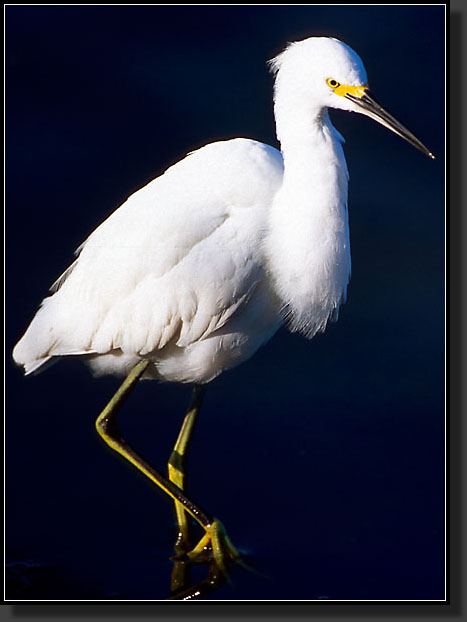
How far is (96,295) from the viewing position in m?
3.02

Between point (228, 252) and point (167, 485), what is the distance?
2.67 ft

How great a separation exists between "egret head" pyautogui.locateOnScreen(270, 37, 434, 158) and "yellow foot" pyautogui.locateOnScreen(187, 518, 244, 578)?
136 cm

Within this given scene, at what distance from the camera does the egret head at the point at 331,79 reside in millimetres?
2594

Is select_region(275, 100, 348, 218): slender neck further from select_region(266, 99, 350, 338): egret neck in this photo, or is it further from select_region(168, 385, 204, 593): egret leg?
select_region(168, 385, 204, 593): egret leg

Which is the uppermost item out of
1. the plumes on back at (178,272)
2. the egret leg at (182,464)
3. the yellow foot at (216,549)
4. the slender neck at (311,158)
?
the slender neck at (311,158)

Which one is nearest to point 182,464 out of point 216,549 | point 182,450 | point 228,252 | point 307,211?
point 182,450

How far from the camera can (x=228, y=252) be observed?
→ 2.82 m

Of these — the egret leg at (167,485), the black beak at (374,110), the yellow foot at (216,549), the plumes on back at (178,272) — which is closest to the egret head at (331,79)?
the black beak at (374,110)

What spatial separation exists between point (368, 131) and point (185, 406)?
1.85 metres

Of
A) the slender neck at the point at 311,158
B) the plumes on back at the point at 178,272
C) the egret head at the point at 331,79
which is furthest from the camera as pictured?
the plumes on back at the point at 178,272

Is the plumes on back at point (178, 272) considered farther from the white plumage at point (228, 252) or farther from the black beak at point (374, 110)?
the black beak at point (374, 110)

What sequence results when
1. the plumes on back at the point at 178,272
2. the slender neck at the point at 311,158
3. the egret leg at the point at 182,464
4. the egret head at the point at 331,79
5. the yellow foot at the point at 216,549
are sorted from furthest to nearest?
the egret leg at the point at 182,464 < the yellow foot at the point at 216,549 < the plumes on back at the point at 178,272 < the slender neck at the point at 311,158 < the egret head at the point at 331,79

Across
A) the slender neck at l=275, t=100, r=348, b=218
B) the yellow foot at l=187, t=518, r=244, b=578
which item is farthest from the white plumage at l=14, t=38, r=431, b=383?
the yellow foot at l=187, t=518, r=244, b=578

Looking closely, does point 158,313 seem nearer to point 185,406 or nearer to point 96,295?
point 96,295
